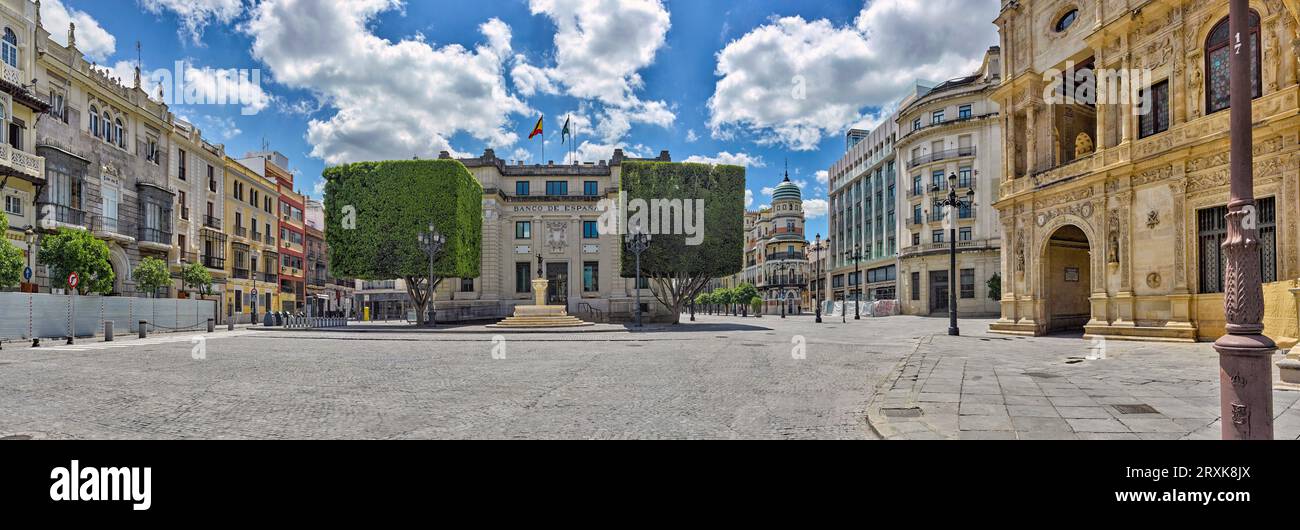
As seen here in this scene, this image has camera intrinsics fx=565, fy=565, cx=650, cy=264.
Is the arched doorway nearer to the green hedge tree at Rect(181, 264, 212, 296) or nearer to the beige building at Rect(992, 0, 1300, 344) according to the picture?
the beige building at Rect(992, 0, 1300, 344)

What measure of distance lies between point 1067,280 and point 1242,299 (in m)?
20.7

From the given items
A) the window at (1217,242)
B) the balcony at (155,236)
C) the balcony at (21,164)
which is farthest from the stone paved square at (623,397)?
the balcony at (155,236)

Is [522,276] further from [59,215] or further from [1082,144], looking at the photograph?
[1082,144]

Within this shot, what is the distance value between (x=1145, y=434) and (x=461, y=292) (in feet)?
145

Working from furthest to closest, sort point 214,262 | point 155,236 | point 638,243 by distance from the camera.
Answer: point 214,262
point 155,236
point 638,243

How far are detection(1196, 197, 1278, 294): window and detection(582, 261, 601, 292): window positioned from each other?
3676 cm

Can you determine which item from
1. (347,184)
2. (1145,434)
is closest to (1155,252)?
(1145,434)

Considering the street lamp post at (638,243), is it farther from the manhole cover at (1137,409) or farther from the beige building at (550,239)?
the manhole cover at (1137,409)

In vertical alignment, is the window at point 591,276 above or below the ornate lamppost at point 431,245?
below

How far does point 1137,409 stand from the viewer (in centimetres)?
606

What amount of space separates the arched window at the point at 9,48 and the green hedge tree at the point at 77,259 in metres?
7.40

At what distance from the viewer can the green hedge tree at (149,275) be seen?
29.8m

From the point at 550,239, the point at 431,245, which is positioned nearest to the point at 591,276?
the point at 550,239
